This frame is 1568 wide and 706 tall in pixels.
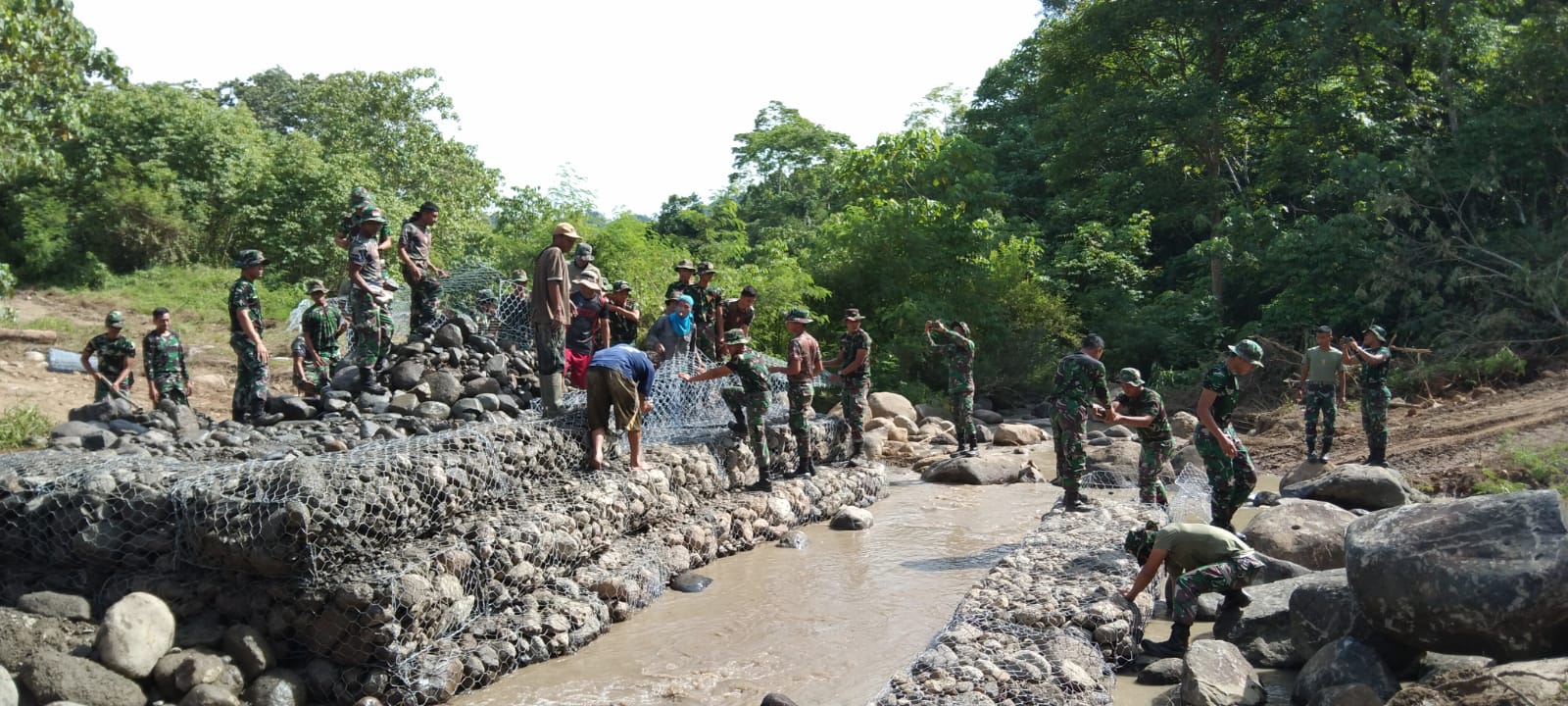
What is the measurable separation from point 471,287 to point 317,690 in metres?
7.59

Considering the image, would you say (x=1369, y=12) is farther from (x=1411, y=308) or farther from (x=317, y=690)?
(x=317, y=690)

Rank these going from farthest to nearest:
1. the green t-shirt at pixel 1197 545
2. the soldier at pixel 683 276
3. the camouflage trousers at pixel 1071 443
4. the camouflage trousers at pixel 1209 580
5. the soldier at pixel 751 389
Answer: the soldier at pixel 683 276, the soldier at pixel 751 389, the camouflage trousers at pixel 1071 443, the green t-shirt at pixel 1197 545, the camouflage trousers at pixel 1209 580

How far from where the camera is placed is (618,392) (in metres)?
8.20

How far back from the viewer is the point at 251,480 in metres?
6.14

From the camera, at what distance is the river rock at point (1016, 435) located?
15594mm

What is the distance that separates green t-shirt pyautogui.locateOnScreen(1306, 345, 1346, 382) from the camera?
1203 cm

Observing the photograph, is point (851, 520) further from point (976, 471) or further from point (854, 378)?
point (976, 471)

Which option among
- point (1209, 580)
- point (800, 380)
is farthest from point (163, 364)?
point (1209, 580)

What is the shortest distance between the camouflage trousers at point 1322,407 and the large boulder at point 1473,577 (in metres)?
7.09

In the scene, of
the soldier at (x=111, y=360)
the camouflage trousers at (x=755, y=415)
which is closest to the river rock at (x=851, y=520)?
the camouflage trousers at (x=755, y=415)

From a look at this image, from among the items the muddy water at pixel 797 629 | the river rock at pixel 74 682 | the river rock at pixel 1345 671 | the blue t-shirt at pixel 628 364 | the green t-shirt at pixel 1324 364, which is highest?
the blue t-shirt at pixel 628 364

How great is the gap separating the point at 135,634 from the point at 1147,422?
706 centimetres

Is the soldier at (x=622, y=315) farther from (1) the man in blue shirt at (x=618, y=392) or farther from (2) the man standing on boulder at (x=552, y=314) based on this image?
(1) the man in blue shirt at (x=618, y=392)

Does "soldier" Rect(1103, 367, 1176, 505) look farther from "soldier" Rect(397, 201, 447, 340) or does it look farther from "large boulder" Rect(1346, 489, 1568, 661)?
"soldier" Rect(397, 201, 447, 340)
